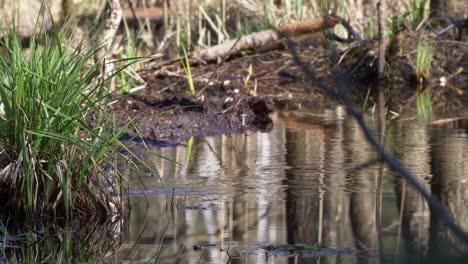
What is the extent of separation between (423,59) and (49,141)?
7258 mm

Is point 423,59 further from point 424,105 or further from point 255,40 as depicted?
point 255,40

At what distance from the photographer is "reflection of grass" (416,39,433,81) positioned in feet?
36.7

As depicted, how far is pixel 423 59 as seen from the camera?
11344 millimetres

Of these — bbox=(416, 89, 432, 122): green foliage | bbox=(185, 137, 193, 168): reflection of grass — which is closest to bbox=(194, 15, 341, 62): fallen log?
bbox=(416, 89, 432, 122): green foliage

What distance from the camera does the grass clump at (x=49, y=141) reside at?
4.74 metres

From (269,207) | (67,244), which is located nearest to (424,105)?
(269,207)

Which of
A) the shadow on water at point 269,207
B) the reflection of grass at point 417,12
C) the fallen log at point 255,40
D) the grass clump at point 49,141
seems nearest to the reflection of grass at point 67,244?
the shadow on water at point 269,207

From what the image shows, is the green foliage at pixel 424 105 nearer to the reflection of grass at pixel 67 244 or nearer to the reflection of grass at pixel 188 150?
the reflection of grass at pixel 188 150

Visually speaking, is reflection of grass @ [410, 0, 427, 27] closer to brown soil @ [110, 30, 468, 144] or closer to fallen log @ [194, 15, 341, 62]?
brown soil @ [110, 30, 468, 144]

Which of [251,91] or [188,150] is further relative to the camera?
[251,91]

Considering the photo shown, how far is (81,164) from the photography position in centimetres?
484

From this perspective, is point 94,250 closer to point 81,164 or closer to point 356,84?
point 81,164

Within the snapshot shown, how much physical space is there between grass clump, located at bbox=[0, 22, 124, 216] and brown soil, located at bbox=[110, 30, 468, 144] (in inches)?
79.4

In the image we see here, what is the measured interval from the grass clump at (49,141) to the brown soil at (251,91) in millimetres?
2016
